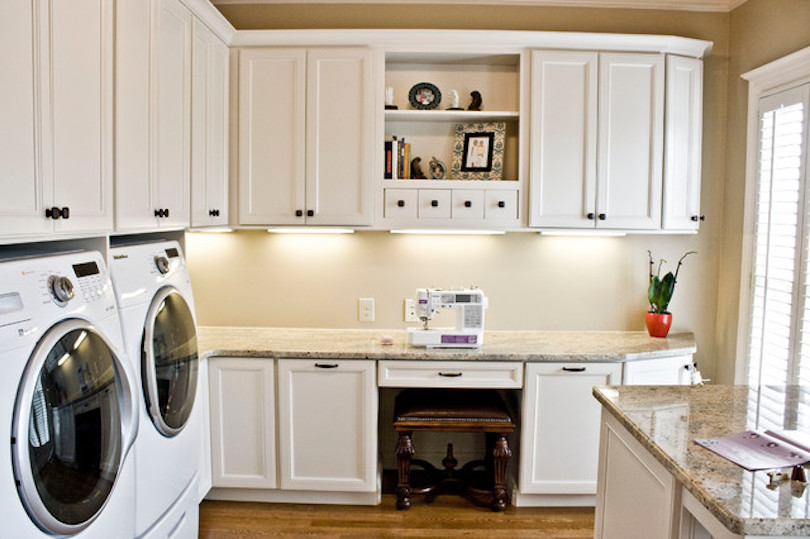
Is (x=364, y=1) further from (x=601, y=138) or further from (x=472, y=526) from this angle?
(x=472, y=526)

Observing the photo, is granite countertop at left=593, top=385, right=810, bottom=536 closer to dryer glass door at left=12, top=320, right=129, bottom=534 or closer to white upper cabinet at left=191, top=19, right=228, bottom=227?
dryer glass door at left=12, top=320, right=129, bottom=534

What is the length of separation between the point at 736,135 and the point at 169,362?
321 centimetres

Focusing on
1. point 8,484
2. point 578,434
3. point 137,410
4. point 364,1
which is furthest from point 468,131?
point 8,484

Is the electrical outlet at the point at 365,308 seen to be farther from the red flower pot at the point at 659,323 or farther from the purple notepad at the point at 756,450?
the purple notepad at the point at 756,450

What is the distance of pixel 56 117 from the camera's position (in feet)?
5.46

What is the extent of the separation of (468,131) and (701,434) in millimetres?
2176

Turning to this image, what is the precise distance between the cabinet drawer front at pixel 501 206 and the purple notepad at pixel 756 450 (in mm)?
1759

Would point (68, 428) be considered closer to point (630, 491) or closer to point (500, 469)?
point (630, 491)

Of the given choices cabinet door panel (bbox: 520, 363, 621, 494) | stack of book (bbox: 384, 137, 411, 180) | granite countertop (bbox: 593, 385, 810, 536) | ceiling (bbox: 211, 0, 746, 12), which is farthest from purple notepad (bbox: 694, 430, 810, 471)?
ceiling (bbox: 211, 0, 746, 12)

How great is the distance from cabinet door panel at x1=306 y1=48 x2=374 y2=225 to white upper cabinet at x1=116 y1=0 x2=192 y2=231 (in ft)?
2.22

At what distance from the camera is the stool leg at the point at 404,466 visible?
3.01 meters

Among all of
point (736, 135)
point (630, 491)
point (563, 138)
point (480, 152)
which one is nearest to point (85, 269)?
point (630, 491)

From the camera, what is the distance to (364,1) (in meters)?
3.41

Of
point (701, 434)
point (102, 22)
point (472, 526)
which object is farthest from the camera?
point (472, 526)
